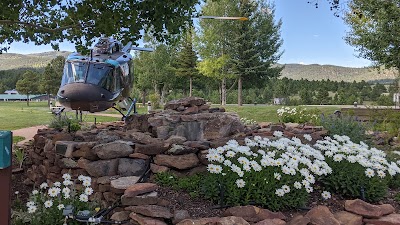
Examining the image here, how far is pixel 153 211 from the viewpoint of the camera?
3.29 metres

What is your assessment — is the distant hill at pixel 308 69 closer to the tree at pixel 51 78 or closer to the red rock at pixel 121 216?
the tree at pixel 51 78

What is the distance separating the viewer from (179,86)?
40.4 metres

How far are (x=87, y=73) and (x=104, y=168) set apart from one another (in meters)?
4.79

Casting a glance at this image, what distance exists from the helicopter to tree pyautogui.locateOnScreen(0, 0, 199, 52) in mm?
1692

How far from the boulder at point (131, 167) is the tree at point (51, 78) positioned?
32.2 m

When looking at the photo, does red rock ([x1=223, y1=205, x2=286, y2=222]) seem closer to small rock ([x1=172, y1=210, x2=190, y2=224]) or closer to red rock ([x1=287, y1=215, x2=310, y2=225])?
red rock ([x1=287, y1=215, x2=310, y2=225])

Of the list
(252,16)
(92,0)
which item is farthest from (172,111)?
(252,16)

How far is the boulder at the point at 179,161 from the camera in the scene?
4238mm

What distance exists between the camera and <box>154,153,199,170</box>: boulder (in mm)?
4238

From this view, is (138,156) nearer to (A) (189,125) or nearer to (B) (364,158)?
(A) (189,125)

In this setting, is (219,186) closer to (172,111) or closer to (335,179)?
(335,179)

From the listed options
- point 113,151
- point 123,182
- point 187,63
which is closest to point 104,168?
point 113,151

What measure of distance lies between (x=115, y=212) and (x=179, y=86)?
121ft

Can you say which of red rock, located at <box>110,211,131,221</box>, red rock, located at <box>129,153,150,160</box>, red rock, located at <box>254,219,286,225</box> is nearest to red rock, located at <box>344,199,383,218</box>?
red rock, located at <box>254,219,286,225</box>
